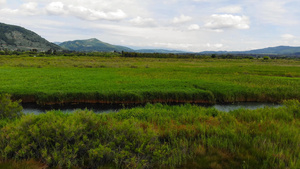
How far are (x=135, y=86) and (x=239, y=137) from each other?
15.3 meters

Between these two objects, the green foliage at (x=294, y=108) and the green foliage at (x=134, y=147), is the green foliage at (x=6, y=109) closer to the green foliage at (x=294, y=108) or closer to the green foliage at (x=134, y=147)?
the green foliage at (x=134, y=147)

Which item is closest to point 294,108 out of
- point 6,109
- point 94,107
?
point 94,107

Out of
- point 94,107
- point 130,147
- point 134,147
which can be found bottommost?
point 94,107

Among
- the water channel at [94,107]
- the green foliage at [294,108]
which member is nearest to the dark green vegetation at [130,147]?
the green foliage at [294,108]

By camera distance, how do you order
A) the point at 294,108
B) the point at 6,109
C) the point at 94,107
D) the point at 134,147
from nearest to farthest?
the point at 134,147 → the point at 6,109 → the point at 294,108 → the point at 94,107

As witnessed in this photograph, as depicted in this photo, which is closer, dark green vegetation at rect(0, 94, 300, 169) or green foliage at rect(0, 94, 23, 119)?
dark green vegetation at rect(0, 94, 300, 169)

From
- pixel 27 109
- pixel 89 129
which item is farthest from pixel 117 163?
pixel 27 109

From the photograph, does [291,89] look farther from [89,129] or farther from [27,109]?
[27,109]

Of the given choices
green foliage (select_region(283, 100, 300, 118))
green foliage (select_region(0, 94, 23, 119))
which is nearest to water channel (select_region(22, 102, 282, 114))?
green foliage (select_region(283, 100, 300, 118))

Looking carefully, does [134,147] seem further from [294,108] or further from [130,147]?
[294,108]

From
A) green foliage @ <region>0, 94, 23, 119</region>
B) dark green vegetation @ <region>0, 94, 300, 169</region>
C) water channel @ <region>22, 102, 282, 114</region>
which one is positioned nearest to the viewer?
dark green vegetation @ <region>0, 94, 300, 169</region>

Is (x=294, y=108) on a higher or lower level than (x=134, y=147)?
higher

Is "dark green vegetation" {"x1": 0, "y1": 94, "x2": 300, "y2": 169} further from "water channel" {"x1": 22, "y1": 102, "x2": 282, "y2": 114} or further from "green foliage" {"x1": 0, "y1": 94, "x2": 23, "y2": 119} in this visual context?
"water channel" {"x1": 22, "y1": 102, "x2": 282, "y2": 114}

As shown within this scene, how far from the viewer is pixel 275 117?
10469 millimetres
